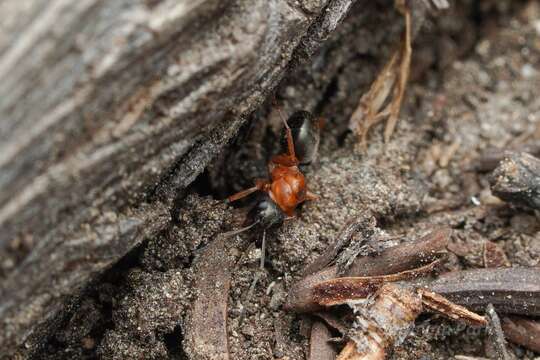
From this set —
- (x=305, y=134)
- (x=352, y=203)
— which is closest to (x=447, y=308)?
(x=352, y=203)

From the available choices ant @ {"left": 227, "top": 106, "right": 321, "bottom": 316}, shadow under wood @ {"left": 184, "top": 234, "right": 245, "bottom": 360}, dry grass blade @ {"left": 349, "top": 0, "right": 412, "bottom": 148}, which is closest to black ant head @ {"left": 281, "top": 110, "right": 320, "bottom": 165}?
ant @ {"left": 227, "top": 106, "right": 321, "bottom": 316}

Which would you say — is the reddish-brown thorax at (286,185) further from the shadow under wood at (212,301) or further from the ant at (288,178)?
the shadow under wood at (212,301)

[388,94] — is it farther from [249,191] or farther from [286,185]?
[249,191]

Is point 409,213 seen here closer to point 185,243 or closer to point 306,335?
point 306,335

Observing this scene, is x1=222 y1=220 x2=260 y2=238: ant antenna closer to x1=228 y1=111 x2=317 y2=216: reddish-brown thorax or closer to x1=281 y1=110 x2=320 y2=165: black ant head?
x1=228 y1=111 x2=317 y2=216: reddish-brown thorax

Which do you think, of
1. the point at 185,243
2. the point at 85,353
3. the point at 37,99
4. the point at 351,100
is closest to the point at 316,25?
the point at 351,100

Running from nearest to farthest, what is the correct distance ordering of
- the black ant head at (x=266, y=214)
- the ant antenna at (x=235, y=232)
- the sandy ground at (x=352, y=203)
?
1. the sandy ground at (x=352, y=203)
2. the ant antenna at (x=235, y=232)
3. the black ant head at (x=266, y=214)

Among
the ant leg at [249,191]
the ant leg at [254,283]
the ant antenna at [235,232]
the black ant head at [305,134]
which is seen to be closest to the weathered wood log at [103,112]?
the ant antenna at [235,232]

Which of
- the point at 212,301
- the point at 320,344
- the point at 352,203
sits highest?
the point at 212,301
